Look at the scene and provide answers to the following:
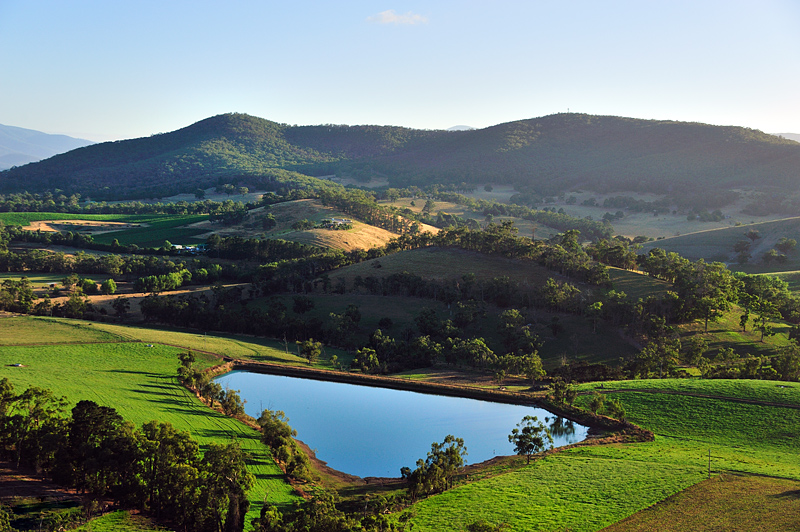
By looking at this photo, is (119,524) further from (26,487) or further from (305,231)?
(305,231)

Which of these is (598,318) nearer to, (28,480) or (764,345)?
(764,345)

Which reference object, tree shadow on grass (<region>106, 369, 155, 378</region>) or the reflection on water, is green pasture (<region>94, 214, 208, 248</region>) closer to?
tree shadow on grass (<region>106, 369, 155, 378</region>)

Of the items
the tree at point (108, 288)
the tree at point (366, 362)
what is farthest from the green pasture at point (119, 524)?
the tree at point (108, 288)

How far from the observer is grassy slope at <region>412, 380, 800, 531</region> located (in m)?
39.0

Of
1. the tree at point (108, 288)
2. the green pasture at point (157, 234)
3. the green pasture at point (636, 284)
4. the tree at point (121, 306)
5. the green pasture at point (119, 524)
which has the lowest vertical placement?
the green pasture at point (119, 524)

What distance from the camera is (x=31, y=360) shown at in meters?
69.0

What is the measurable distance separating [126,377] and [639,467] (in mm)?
55314

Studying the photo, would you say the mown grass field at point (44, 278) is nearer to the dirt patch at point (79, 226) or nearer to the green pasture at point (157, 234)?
the green pasture at point (157, 234)

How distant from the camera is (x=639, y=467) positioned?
149 ft

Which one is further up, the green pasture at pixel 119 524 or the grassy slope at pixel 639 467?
the grassy slope at pixel 639 467

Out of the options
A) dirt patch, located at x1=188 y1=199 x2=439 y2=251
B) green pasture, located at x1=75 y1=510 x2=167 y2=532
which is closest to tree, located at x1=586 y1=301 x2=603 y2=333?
green pasture, located at x1=75 y1=510 x2=167 y2=532

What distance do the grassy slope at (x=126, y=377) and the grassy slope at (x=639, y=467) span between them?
1465 cm

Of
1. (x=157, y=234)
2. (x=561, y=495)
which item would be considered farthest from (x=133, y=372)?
(x=157, y=234)

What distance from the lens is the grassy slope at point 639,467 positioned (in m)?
39.0
